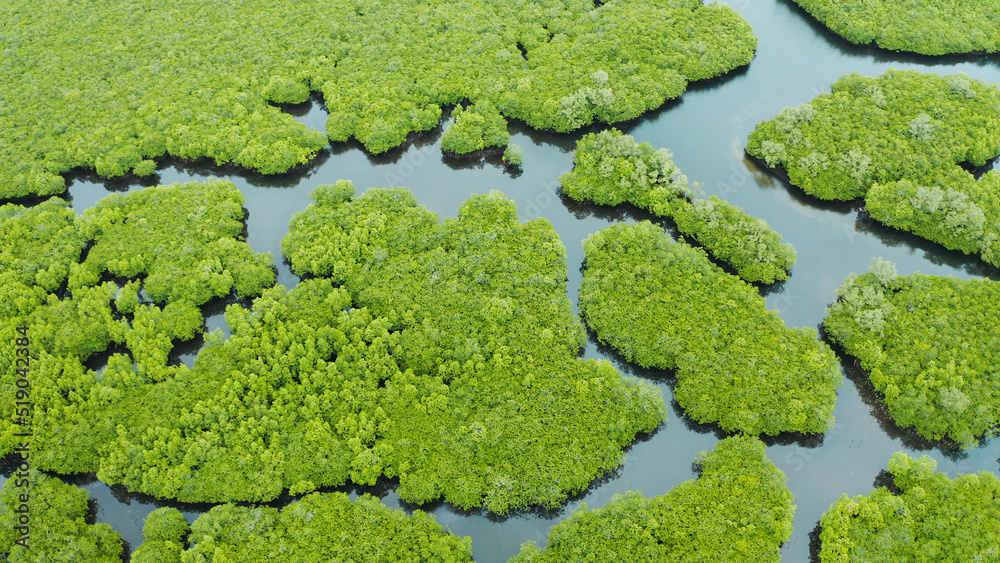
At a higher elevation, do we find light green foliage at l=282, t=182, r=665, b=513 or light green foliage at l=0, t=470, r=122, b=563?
light green foliage at l=282, t=182, r=665, b=513

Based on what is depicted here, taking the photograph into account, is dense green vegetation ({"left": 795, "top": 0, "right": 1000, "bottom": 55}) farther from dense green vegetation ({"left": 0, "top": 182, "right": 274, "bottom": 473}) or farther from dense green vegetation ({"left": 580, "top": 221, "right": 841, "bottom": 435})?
dense green vegetation ({"left": 0, "top": 182, "right": 274, "bottom": 473})

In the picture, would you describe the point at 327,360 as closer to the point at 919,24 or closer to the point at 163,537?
the point at 163,537

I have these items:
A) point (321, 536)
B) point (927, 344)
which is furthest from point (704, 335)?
point (321, 536)

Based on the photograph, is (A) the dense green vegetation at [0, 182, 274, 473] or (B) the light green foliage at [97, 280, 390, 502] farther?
(A) the dense green vegetation at [0, 182, 274, 473]

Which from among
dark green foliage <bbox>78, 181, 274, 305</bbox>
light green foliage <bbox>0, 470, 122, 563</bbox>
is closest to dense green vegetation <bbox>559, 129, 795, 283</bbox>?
dark green foliage <bbox>78, 181, 274, 305</bbox>

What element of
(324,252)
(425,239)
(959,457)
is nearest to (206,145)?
(324,252)

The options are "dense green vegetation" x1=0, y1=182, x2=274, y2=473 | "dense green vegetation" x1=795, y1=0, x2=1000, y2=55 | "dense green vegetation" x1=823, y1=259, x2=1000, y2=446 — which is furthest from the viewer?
"dense green vegetation" x1=795, y1=0, x2=1000, y2=55

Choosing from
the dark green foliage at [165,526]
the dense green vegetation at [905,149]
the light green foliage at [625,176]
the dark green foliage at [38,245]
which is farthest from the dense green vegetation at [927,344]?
the dark green foliage at [38,245]

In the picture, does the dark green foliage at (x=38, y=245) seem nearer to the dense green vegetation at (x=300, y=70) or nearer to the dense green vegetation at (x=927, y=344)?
the dense green vegetation at (x=300, y=70)
